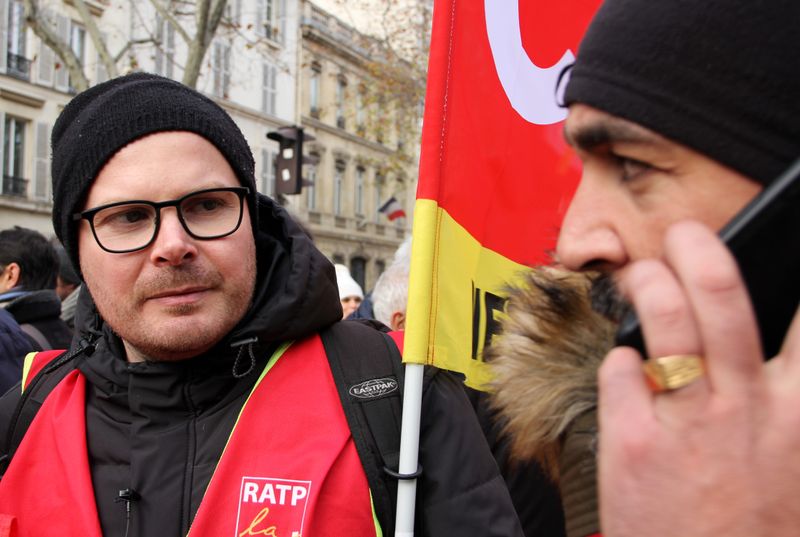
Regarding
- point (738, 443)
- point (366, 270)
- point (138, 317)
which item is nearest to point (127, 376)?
point (138, 317)

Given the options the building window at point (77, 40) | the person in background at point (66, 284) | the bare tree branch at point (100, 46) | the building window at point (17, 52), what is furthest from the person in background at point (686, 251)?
the building window at point (77, 40)

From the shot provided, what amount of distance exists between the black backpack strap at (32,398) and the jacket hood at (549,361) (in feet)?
3.87

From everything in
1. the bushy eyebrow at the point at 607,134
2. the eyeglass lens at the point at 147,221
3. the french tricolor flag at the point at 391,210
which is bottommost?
the eyeglass lens at the point at 147,221

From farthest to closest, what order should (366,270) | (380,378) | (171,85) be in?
(366,270) → (171,85) → (380,378)

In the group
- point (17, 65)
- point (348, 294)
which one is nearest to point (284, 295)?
point (348, 294)

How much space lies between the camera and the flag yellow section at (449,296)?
5.83 ft

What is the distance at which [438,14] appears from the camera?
1867 mm

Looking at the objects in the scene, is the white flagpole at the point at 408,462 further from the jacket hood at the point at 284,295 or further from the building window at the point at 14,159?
the building window at the point at 14,159

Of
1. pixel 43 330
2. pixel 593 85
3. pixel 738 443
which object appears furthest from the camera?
pixel 43 330

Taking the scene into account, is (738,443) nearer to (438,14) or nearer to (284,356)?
(284,356)

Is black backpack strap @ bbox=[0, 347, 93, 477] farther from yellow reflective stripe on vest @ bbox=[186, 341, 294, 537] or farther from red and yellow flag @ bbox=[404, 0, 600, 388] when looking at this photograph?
red and yellow flag @ bbox=[404, 0, 600, 388]

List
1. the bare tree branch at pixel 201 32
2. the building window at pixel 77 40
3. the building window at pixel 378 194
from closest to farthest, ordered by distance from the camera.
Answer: the bare tree branch at pixel 201 32
the building window at pixel 77 40
the building window at pixel 378 194

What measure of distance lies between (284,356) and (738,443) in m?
1.26

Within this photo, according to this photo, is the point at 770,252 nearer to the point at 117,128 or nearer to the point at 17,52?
the point at 117,128
